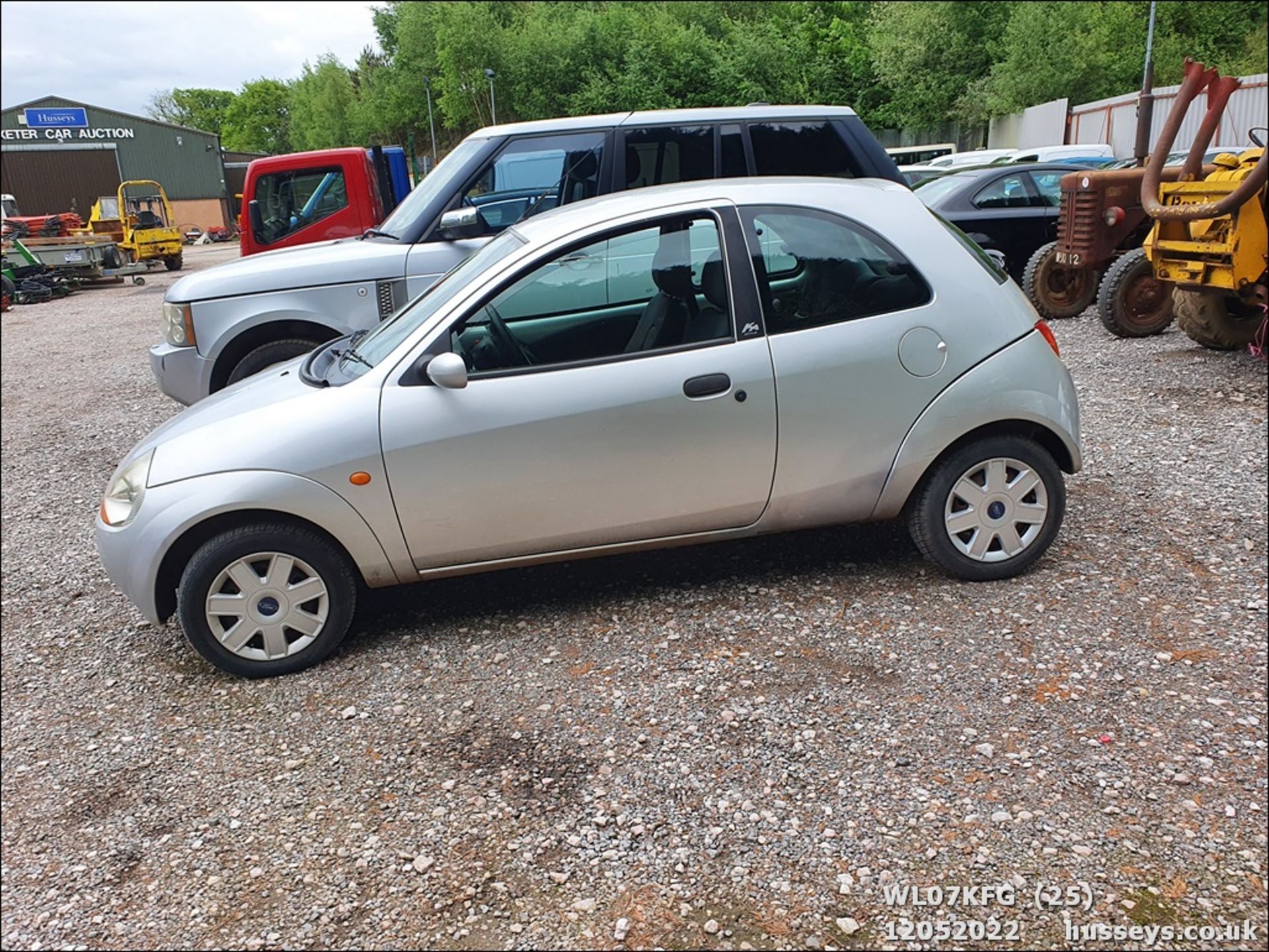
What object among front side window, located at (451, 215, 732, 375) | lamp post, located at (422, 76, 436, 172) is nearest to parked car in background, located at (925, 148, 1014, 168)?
lamp post, located at (422, 76, 436, 172)

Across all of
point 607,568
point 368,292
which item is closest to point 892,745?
point 607,568

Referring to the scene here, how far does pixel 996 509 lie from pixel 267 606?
2.95 metres

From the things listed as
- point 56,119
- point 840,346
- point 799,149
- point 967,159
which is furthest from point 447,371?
point 56,119

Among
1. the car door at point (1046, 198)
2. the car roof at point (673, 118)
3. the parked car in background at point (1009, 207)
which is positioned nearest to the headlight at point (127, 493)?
the car roof at point (673, 118)

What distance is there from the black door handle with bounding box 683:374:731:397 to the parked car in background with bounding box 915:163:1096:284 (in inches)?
312

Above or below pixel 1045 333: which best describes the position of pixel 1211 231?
above

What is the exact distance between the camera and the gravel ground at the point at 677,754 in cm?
248

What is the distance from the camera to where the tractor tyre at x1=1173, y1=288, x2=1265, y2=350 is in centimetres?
779

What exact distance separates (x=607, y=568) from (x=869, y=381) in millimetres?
1480

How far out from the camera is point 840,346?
12.5 ft

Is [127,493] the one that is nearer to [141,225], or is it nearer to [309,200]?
[309,200]

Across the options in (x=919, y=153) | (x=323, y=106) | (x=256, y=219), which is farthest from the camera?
(x=323, y=106)

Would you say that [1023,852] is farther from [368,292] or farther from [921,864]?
[368,292]

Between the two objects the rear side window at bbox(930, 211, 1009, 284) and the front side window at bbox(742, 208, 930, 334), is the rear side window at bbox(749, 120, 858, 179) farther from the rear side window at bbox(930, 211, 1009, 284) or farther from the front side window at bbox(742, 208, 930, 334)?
the front side window at bbox(742, 208, 930, 334)
